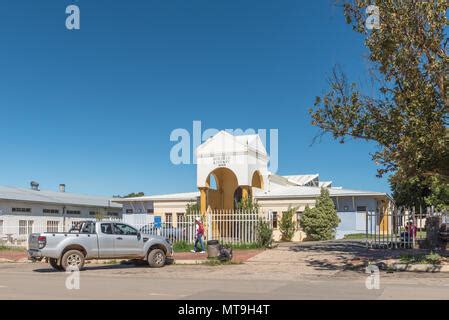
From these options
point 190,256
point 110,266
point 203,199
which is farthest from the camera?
point 203,199

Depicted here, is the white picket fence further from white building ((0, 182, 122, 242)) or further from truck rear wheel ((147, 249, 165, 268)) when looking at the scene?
white building ((0, 182, 122, 242))

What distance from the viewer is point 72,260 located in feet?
58.2

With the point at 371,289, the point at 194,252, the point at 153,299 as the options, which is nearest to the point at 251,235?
the point at 194,252

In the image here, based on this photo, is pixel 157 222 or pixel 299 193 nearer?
pixel 157 222

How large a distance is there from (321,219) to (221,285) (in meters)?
21.6

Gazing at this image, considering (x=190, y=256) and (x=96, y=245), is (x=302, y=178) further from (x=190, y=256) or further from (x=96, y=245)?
(x=96, y=245)

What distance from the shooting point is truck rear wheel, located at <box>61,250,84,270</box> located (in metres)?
17.5

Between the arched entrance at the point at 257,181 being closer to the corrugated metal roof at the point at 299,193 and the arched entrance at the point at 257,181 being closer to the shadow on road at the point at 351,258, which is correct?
the corrugated metal roof at the point at 299,193

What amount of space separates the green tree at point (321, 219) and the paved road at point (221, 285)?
53.9ft

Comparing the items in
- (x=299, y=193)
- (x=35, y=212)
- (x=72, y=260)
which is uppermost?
(x=299, y=193)

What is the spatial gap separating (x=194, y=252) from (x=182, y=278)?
9110 millimetres

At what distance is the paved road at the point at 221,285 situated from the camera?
36.8ft

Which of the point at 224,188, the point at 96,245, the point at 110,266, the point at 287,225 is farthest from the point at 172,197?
the point at 96,245
